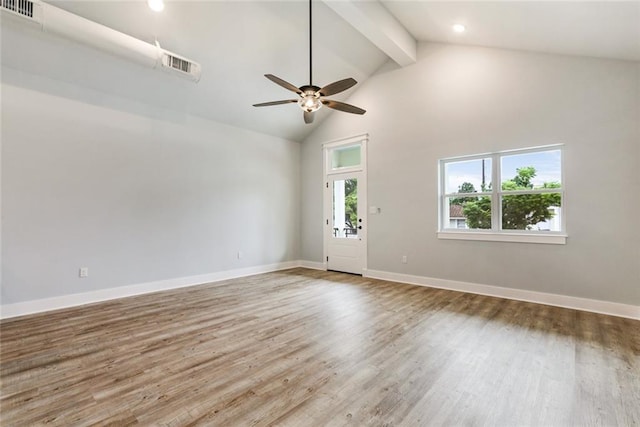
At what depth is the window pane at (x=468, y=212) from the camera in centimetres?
468

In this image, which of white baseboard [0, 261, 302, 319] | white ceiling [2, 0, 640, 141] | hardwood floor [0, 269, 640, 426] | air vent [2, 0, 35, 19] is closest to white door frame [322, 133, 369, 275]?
white ceiling [2, 0, 640, 141]

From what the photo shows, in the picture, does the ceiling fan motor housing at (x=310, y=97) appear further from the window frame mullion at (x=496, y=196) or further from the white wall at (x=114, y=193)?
the window frame mullion at (x=496, y=196)

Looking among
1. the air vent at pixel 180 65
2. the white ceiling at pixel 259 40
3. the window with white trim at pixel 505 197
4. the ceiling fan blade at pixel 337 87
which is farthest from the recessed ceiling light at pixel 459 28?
the air vent at pixel 180 65

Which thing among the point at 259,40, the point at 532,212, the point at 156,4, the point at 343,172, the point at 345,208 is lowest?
the point at 532,212

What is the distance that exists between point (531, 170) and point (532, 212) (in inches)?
23.7

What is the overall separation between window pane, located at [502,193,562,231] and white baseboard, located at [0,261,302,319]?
4660mm

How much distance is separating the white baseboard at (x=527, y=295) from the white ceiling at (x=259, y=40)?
2909 millimetres

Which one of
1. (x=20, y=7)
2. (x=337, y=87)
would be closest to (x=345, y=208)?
(x=337, y=87)

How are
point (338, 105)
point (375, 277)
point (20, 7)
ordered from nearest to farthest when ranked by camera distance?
1. point (20, 7)
2. point (338, 105)
3. point (375, 277)

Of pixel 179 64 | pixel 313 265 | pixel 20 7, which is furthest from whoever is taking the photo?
pixel 313 265

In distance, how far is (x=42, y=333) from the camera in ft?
10.2

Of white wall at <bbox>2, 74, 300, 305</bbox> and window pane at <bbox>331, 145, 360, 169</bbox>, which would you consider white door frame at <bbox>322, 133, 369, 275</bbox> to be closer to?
window pane at <bbox>331, 145, 360, 169</bbox>

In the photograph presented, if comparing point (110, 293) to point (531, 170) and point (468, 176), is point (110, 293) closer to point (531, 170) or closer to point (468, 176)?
point (468, 176)

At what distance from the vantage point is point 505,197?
4.51 meters
